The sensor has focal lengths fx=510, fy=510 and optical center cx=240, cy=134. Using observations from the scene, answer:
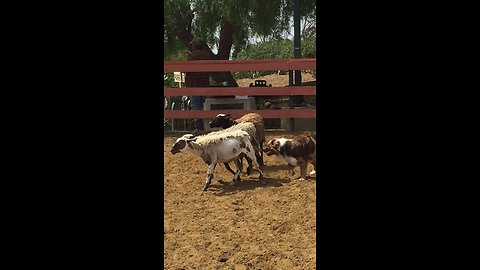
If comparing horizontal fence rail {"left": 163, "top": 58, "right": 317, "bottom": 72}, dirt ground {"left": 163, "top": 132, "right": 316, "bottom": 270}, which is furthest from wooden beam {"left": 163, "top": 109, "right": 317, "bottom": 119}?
dirt ground {"left": 163, "top": 132, "right": 316, "bottom": 270}

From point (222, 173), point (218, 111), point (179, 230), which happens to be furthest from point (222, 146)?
point (218, 111)

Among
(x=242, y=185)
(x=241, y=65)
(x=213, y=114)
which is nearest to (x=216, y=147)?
(x=242, y=185)

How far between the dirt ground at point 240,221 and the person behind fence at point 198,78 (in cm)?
279

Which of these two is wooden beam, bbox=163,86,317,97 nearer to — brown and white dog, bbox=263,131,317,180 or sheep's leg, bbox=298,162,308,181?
brown and white dog, bbox=263,131,317,180

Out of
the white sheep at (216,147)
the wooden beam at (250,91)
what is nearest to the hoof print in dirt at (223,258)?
the white sheep at (216,147)

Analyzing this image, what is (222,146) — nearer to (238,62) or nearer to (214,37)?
(238,62)

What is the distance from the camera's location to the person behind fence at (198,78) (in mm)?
8219

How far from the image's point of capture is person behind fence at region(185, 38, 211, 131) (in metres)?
8.22

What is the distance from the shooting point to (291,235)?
10.8 feet

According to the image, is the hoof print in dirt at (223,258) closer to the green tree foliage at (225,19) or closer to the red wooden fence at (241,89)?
the red wooden fence at (241,89)

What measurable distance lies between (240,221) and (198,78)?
5.91 m

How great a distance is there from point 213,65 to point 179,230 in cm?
479

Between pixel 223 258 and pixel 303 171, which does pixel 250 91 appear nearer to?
pixel 303 171

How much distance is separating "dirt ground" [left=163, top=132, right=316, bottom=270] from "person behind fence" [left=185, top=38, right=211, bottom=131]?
9.16 ft
